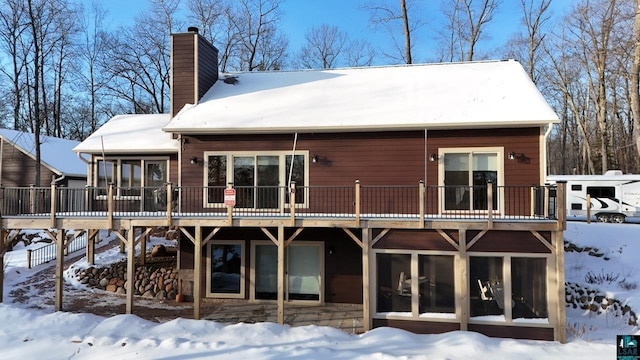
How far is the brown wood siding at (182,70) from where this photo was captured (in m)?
12.9

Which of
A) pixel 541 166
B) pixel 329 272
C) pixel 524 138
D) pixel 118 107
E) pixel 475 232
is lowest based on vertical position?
pixel 329 272

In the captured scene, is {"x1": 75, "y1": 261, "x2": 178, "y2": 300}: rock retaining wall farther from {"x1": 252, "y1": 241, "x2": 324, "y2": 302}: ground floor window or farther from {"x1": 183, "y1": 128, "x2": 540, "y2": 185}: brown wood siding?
{"x1": 183, "y1": 128, "x2": 540, "y2": 185}: brown wood siding

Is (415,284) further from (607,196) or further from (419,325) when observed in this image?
(607,196)

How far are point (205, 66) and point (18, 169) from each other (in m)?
18.0

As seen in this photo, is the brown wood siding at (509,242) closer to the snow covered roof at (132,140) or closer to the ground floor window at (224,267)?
the ground floor window at (224,267)

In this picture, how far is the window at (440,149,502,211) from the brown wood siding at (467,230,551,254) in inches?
52.8

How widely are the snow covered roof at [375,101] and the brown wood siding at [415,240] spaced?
292 centimetres

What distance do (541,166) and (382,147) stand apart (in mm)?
4128

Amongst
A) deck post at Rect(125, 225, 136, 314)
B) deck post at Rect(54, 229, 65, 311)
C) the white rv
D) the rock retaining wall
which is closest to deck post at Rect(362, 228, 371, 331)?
deck post at Rect(125, 225, 136, 314)

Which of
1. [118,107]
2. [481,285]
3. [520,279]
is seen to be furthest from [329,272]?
[118,107]

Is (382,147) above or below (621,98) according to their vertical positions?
below

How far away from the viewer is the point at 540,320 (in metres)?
8.91

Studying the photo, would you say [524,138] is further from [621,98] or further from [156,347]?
[621,98]

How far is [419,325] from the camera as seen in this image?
932cm
